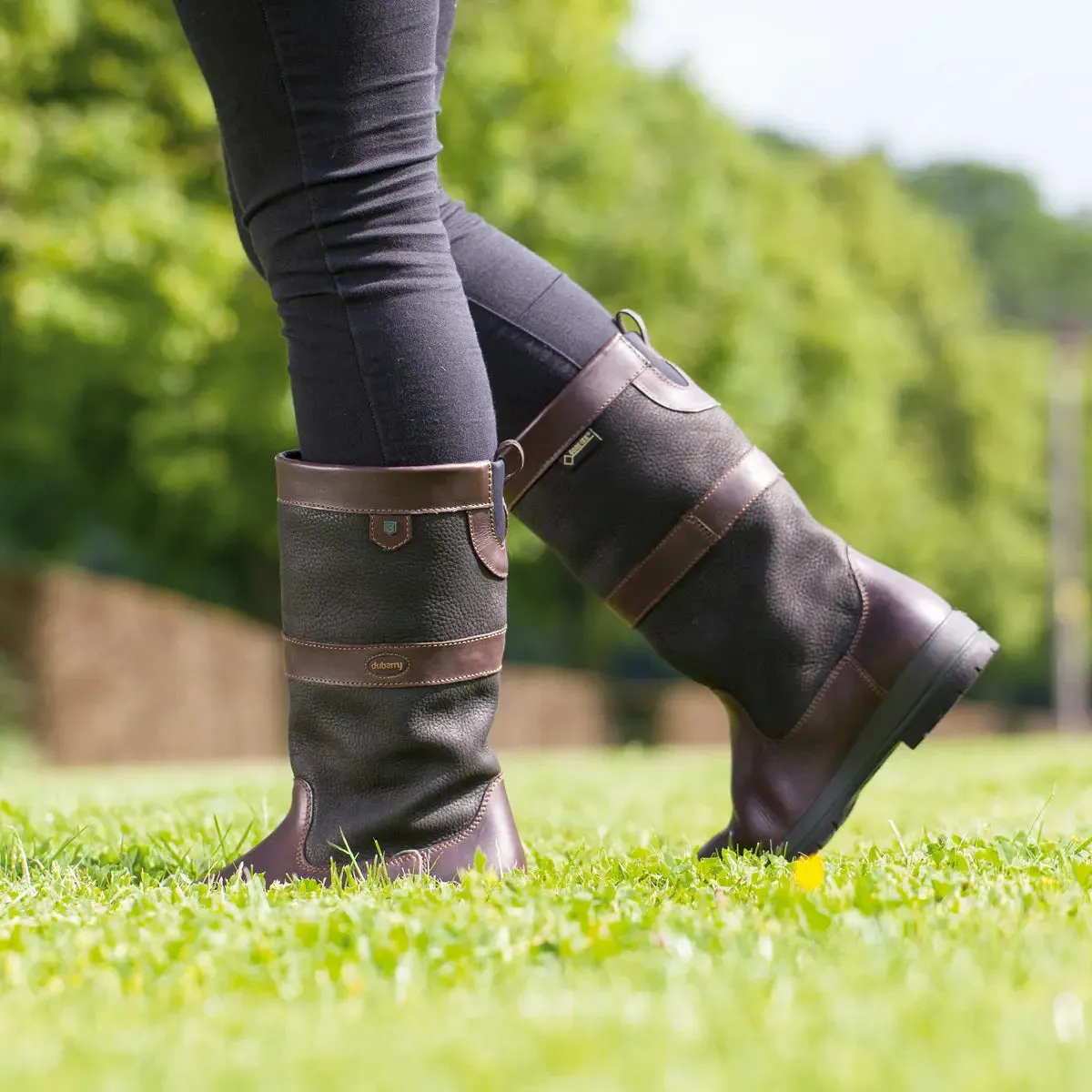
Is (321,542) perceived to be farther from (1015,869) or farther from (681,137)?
(681,137)

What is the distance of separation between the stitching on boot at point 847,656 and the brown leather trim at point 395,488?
2.33ft

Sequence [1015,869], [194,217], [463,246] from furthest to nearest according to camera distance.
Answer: [194,217]
[463,246]
[1015,869]

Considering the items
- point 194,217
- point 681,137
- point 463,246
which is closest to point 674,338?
point 681,137

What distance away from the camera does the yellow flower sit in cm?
205

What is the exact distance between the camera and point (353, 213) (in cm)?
220

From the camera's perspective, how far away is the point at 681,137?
22703 mm

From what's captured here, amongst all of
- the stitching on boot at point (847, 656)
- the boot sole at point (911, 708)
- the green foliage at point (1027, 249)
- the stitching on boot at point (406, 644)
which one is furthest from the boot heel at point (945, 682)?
the green foliage at point (1027, 249)

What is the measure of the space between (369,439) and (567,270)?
16.5m

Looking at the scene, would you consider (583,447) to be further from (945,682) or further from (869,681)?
(945,682)

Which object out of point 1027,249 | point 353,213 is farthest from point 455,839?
point 1027,249

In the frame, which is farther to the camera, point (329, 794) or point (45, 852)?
point (45, 852)

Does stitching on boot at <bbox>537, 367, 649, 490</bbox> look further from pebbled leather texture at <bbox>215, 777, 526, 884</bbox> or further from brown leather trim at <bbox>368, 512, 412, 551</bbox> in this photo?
pebbled leather texture at <bbox>215, 777, 526, 884</bbox>

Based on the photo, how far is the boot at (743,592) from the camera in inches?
99.2

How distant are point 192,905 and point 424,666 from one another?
1.60ft
